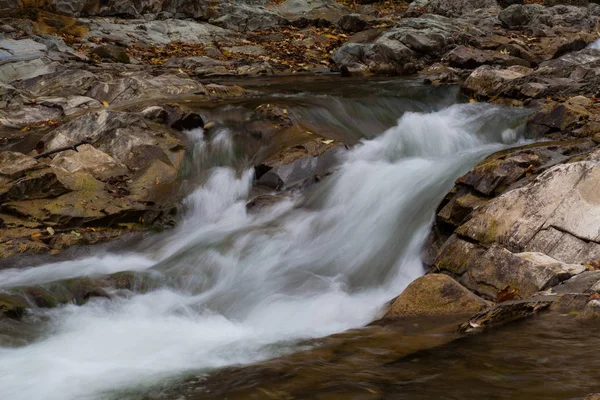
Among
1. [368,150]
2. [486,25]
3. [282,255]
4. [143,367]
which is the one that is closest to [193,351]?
[143,367]

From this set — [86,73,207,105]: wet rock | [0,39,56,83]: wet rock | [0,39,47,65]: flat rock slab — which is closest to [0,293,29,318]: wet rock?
[86,73,207,105]: wet rock

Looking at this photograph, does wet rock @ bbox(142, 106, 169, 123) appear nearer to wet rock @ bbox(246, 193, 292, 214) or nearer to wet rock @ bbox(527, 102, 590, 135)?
wet rock @ bbox(246, 193, 292, 214)

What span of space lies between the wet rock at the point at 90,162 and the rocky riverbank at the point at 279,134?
23 millimetres

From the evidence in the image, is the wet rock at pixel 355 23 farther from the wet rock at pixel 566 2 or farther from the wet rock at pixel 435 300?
the wet rock at pixel 435 300

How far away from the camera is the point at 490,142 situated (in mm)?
9656

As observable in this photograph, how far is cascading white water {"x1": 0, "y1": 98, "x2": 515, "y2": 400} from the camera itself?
4.51 meters

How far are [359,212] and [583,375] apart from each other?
185 inches

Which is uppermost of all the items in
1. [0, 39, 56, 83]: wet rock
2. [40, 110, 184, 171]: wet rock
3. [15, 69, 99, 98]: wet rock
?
[0, 39, 56, 83]: wet rock

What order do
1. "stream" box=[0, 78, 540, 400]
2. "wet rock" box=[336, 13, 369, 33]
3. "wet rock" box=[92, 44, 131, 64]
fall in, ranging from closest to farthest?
"stream" box=[0, 78, 540, 400] → "wet rock" box=[92, 44, 131, 64] → "wet rock" box=[336, 13, 369, 33]

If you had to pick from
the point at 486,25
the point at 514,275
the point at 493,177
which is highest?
the point at 486,25

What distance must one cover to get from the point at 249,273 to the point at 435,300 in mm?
2510

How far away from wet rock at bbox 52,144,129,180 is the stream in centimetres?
103

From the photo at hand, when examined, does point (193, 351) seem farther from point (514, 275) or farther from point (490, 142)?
point (490, 142)

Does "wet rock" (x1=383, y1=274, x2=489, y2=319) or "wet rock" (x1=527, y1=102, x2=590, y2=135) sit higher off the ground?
"wet rock" (x1=527, y1=102, x2=590, y2=135)
